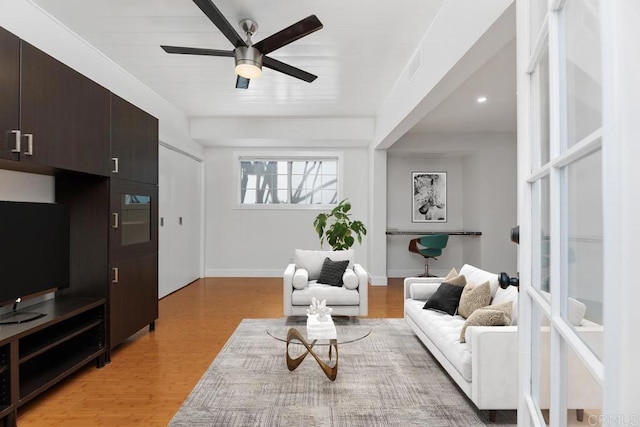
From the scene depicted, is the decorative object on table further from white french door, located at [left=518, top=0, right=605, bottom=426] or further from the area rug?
white french door, located at [left=518, top=0, right=605, bottom=426]

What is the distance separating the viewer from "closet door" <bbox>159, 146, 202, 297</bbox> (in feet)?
18.0

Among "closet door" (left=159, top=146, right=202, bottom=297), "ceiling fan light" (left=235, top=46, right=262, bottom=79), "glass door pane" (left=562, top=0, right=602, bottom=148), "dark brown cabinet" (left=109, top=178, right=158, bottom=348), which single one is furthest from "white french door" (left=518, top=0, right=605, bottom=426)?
"closet door" (left=159, top=146, right=202, bottom=297)

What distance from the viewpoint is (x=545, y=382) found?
36.2 inches

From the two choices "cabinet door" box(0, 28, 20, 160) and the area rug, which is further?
the area rug

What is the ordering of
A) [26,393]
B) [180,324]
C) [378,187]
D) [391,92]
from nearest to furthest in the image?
[26,393] < [180,324] < [391,92] < [378,187]

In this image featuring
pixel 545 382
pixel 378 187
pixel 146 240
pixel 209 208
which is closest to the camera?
pixel 545 382

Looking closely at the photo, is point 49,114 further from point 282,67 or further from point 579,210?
point 579,210

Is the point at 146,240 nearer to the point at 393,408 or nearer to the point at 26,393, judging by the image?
the point at 26,393

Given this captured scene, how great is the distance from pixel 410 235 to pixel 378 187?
4.80 feet

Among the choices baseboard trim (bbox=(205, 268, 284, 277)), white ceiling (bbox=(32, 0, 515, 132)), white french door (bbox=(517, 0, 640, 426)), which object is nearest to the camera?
white french door (bbox=(517, 0, 640, 426))

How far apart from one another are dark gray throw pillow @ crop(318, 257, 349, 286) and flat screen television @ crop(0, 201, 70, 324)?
2.45 m

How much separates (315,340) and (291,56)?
276 centimetres

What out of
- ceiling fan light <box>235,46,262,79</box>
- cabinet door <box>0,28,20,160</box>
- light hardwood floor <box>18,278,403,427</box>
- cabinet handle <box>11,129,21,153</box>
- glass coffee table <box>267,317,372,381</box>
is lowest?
light hardwood floor <box>18,278,403,427</box>

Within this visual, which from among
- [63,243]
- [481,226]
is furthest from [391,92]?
[63,243]
